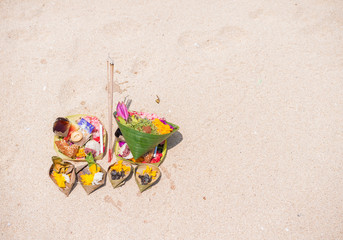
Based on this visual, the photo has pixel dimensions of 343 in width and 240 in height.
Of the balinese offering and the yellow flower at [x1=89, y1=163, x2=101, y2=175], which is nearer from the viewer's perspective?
the balinese offering

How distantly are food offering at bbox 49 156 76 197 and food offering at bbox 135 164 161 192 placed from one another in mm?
777

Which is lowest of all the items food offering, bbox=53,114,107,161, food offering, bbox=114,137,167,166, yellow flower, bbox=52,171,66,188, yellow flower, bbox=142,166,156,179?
yellow flower, bbox=52,171,66,188

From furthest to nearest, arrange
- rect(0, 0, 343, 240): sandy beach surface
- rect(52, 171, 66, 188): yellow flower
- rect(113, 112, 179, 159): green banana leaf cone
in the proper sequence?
rect(0, 0, 343, 240): sandy beach surface
rect(52, 171, 66, 188): yellow flower
rect(113, 112, 179, 159): green banana leaf cone

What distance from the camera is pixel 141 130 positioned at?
8.64 feet

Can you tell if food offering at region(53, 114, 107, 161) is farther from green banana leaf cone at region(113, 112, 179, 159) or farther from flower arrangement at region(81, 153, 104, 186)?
green banana leaf cone at region(113, 112, 179, 159)

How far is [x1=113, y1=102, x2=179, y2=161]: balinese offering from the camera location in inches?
97.0

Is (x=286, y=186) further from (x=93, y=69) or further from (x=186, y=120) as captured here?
(x=93, y=69)

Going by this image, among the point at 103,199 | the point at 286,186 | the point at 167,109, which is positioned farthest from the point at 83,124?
the point at 286,186

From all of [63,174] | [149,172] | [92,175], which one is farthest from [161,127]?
[63,174]

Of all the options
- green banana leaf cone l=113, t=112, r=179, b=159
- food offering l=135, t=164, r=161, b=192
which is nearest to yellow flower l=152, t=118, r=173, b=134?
green banana leaf cone l=113, t=112, r=179, b=159

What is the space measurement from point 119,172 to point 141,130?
1.92 ft

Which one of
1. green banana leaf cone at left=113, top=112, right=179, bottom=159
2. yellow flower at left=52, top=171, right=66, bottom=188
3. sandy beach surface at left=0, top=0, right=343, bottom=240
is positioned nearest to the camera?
green banana leaf cone at left=113, top=112, right=179, bottom=159

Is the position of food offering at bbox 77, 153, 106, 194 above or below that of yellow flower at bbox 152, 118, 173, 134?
below

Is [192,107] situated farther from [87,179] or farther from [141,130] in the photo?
[87,179]
